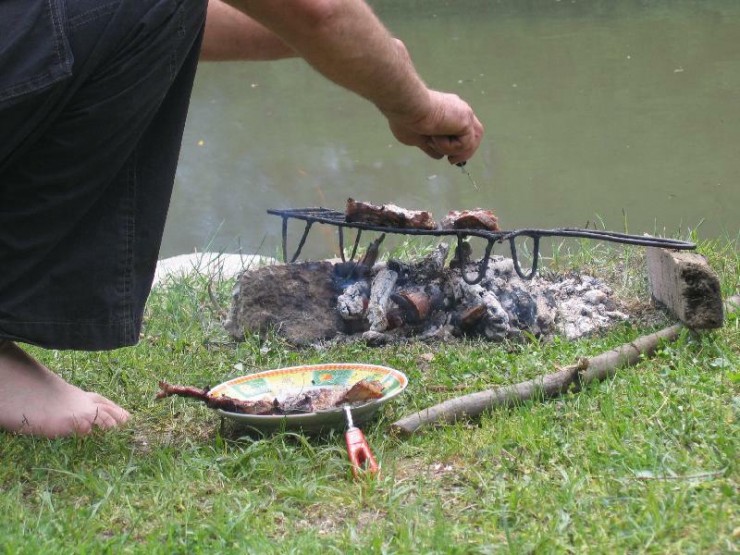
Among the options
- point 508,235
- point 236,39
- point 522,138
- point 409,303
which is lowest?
point 409,303

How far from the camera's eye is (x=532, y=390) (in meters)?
2.41

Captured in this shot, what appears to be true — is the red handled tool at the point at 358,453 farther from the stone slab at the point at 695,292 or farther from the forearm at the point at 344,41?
the stone slab at the point at 695,292

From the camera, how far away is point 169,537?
1.80m

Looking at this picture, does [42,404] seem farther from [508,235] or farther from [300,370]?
[508,235]

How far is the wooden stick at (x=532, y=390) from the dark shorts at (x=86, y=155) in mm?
692

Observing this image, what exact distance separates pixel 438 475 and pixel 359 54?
34.8 inches

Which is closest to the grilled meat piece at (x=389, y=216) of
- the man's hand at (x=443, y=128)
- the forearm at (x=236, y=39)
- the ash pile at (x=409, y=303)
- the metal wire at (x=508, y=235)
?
the metal wire at (x=508, y=235)

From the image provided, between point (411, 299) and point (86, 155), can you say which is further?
point (411, 299)

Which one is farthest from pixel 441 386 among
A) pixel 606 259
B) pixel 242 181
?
pixel 242 181

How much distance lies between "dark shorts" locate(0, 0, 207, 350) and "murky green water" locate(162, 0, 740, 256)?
2222mm

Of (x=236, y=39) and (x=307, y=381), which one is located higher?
(x=236, y=39)

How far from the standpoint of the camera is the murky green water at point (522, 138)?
5660 mm

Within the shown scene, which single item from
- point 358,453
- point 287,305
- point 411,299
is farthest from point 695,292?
point 287,305

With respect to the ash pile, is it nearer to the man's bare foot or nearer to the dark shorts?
the man's bare foot
